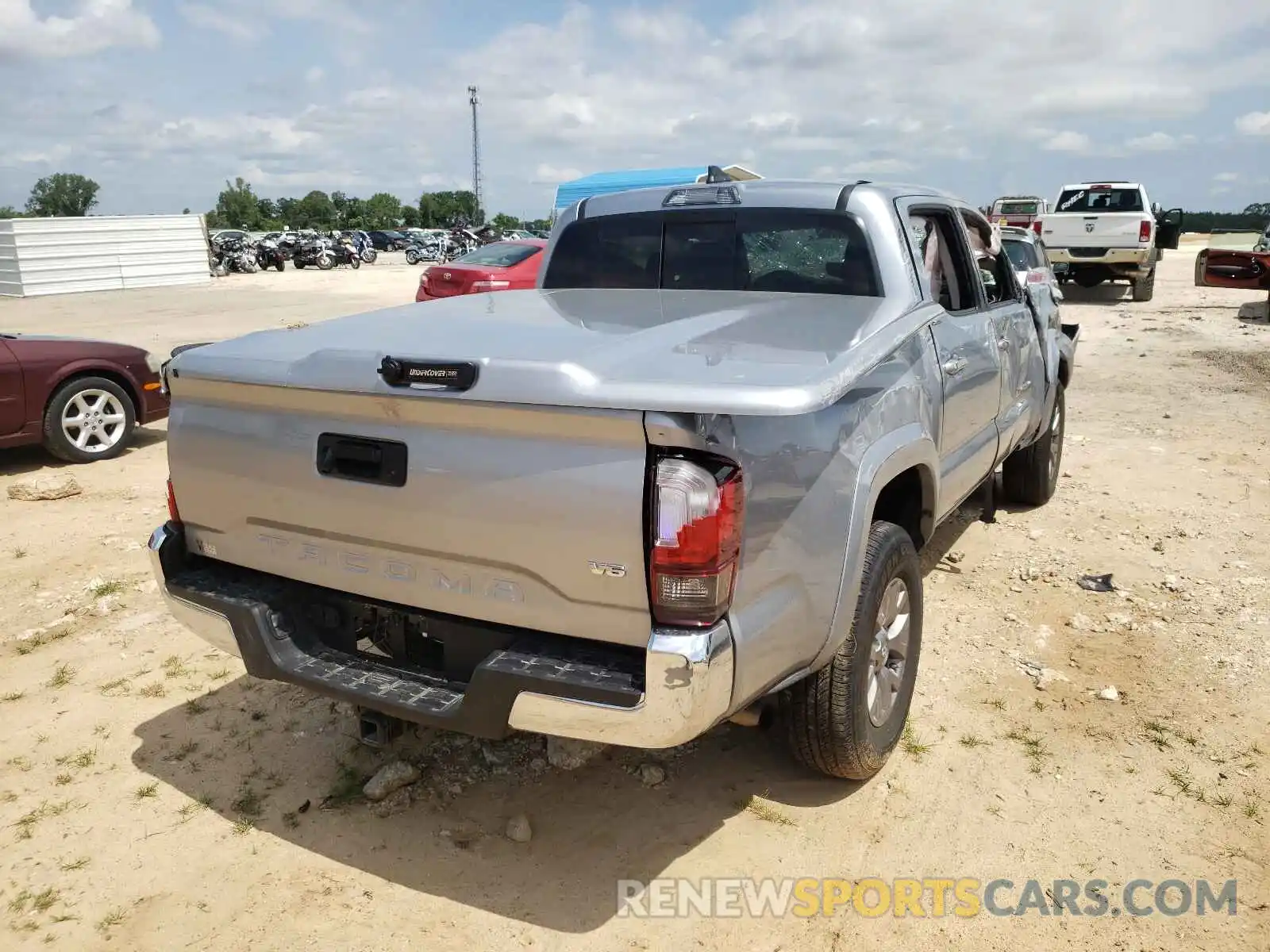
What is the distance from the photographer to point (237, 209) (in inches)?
3484

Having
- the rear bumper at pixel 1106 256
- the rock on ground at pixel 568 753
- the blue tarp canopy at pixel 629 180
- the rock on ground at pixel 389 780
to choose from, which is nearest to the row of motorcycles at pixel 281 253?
the blue tarp canopy at pixel 629 180

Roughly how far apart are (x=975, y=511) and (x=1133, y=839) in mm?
3403

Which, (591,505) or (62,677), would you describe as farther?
(62,677)

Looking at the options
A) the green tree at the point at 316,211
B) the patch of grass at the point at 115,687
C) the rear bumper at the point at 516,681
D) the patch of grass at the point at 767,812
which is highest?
the green tree at the point at 316,211

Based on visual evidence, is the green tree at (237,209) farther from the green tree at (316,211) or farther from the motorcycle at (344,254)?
the motorcycle at (344,254)

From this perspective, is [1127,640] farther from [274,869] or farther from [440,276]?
[440,276]

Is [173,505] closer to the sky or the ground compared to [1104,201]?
closer to the ground

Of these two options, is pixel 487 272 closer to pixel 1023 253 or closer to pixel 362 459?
pixel 1023 253

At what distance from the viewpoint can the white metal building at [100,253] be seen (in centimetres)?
2608

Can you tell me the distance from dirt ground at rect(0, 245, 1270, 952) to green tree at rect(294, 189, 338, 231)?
92282mm

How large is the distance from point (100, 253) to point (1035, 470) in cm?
2905

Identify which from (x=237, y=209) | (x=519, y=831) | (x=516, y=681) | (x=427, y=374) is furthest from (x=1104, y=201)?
(x=237, y=209)

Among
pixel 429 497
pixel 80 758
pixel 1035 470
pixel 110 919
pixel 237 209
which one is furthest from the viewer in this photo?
pixel 237 209

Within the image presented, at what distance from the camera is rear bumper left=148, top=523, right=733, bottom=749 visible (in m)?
2.20
